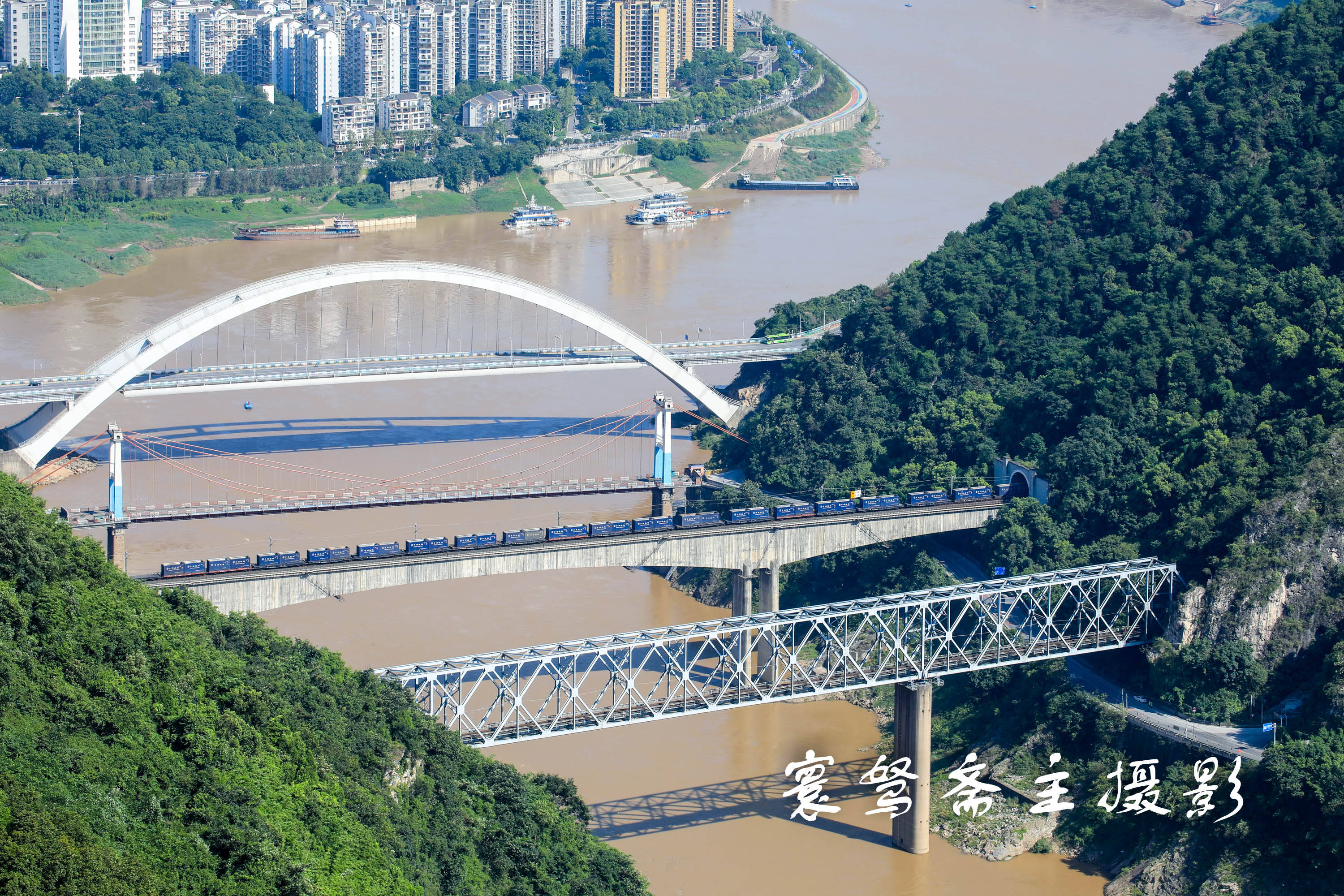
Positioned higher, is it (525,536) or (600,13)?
(600,13)

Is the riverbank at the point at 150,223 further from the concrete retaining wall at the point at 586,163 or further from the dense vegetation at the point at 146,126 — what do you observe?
the dense vegetation at the point at 146,126

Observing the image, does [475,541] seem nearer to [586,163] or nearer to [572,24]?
[586,163]

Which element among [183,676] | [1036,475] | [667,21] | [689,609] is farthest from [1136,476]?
[667,21]

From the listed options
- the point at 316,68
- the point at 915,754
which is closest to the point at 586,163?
the point at 316,68

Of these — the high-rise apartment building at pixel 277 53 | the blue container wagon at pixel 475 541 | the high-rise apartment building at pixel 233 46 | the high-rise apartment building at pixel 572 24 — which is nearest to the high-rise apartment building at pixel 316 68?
the high-rise apartment building at pixel 277 53

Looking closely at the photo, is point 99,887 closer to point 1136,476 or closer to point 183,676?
point 183,676
